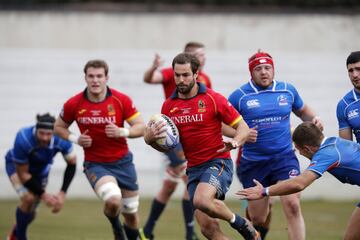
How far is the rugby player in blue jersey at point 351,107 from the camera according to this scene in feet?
32.6

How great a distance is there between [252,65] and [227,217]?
2219 mm

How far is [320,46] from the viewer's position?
21141 millimetres

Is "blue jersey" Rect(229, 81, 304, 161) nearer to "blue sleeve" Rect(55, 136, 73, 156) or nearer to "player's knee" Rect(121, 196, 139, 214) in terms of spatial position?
"player's knee" Rect(121, 196, 139, 214)

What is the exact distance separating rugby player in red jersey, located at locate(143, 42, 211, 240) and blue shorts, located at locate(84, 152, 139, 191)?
59.1 inches

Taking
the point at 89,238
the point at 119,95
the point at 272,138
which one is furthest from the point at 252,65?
the point at 89,238

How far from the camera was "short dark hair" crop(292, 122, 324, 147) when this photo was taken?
8.74m

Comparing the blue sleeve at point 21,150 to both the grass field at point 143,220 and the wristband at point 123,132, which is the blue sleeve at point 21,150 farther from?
the wristband at point 123,132

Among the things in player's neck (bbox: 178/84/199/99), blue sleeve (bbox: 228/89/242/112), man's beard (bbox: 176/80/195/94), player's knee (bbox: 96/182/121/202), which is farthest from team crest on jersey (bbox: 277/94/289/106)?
player's knee (bbox: 96/182/121/202)

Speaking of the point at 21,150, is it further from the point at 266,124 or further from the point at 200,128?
the point at 266,124

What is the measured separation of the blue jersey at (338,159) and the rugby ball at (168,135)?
1618mm

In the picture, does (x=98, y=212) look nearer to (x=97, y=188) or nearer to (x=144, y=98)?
(x=144, y=98)

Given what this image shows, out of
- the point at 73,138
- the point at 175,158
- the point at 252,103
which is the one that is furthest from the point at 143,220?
the point at 252,103

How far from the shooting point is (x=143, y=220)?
15430 mm

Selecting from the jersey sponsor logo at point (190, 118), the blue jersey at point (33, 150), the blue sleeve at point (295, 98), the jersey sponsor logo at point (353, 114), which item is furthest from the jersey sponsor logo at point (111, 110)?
the jersey sponsor logo at point (353, 114)
